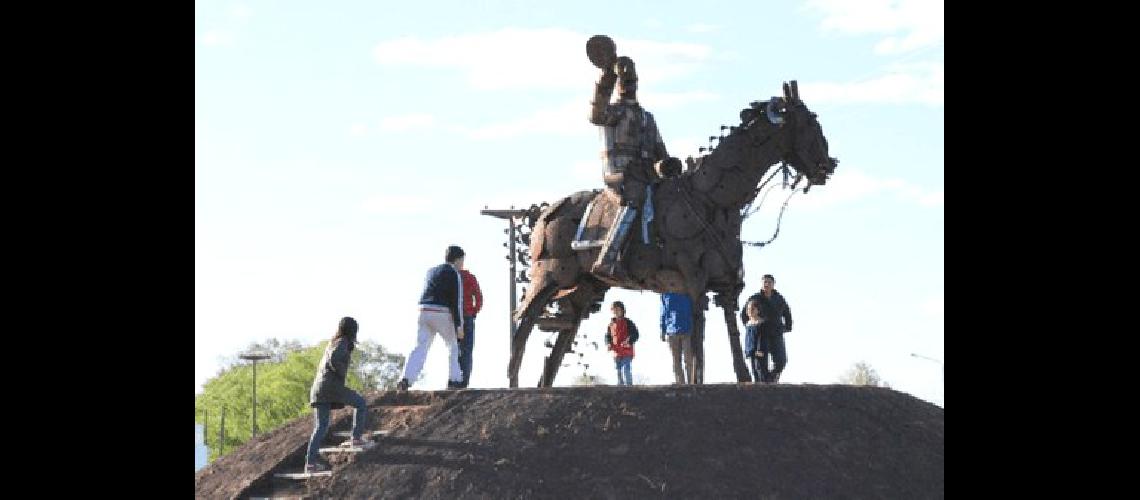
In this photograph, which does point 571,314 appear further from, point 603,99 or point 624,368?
point 603,99

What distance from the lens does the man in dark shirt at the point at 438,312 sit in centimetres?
1794

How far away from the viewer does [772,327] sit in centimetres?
1991

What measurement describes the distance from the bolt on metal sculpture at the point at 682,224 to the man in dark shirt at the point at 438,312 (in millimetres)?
2365

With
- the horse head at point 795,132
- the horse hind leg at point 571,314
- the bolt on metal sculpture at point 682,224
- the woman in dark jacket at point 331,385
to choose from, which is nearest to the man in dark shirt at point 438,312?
the woman in dark jacket at point 331,385

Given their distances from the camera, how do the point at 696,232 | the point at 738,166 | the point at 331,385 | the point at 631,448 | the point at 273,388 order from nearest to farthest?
the point at 631,448, the point at 331,385, the point at 696,232, the point at 738,166, the point at 273,388

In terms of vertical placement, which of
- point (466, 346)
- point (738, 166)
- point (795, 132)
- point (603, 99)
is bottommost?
point (466, 346)

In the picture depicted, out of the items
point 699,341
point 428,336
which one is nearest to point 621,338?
point 699,341

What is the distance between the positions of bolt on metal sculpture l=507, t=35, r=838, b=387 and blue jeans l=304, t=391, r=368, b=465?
3982 mm

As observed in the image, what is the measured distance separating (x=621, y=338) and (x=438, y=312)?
4.33 meters

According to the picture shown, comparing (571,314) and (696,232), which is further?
(571,314)

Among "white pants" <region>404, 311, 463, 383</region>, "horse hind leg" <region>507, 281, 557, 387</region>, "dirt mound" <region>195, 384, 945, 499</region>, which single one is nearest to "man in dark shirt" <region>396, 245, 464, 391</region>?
"white pants" <region>404, 311, 463, 383</region>

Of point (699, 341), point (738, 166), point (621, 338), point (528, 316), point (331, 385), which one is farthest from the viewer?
point (621, 338)

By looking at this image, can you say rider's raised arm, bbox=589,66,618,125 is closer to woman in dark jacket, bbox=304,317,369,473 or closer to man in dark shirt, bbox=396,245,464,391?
man in dark shirt, bbox=396,245,464,391
